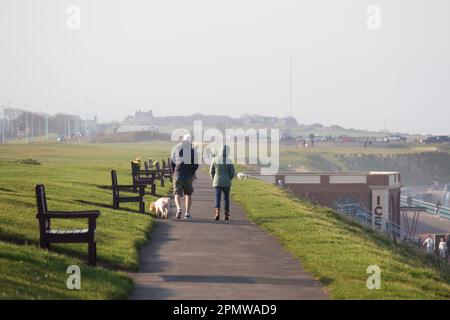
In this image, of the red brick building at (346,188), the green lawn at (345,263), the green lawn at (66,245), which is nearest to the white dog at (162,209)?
Result: the green lawn at (66,245)

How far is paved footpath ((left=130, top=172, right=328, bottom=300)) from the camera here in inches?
484

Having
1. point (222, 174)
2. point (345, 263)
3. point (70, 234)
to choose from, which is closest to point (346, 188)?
point (222, 174)

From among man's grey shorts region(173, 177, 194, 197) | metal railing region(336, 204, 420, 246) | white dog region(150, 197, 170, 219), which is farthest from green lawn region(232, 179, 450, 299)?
metal railing region(336, 204, 420, 246)

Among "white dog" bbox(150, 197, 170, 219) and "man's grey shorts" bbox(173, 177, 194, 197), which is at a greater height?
"man's grey shorts" bbox(173, 177, 194, 197)

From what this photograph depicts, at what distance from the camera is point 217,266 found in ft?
47.7

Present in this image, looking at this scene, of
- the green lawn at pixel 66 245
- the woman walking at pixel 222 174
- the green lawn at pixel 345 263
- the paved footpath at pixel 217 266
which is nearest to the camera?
the green lawn at pixel 66 245

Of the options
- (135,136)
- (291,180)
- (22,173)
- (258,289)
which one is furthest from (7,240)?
(135,136)

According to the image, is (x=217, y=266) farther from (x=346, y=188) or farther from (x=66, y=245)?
(x=346, y=188)

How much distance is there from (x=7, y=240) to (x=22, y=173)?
21799 millimetres

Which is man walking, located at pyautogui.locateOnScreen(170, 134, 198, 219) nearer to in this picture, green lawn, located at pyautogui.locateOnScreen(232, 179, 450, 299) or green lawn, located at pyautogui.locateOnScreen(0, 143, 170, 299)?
green lawn, located at pyautogui.locateOnScreen(0, 143, 170, 299)

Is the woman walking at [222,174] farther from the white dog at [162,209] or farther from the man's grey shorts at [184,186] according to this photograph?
the white dog at [162,209]

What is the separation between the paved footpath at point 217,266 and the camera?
40.3 ft
